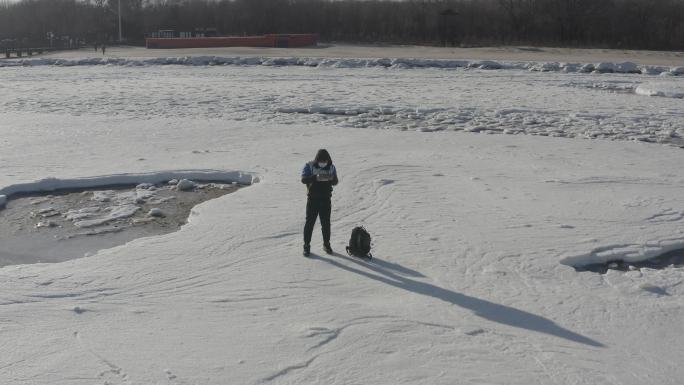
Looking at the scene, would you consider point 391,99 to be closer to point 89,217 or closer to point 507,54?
point 89,217

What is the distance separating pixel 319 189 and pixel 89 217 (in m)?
3.83

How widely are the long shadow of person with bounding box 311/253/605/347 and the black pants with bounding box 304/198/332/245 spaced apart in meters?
0.26

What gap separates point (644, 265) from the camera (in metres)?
8.07

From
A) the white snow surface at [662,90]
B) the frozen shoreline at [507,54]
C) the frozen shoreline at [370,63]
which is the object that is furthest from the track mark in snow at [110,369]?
the frozen shoreline at [507,54]

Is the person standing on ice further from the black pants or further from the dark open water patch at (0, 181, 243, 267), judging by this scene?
the dark open water patch at (0, 181, 243, 267)

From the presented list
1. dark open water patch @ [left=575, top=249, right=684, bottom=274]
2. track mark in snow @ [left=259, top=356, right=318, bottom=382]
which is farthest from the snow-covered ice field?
dark open water patch @ [left=575, top=249, right=684, bottom=274]

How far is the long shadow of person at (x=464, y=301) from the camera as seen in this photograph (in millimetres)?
6090

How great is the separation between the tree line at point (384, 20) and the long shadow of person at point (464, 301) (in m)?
50.4

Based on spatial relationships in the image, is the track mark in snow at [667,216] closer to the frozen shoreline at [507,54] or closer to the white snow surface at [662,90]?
the white snow surface at [662,90]

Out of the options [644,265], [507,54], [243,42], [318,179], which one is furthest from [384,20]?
[318,179]

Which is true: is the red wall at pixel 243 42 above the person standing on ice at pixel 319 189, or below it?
above

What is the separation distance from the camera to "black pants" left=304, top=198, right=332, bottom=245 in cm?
788

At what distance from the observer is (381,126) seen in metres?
18.0

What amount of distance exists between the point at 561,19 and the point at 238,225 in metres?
58.8
